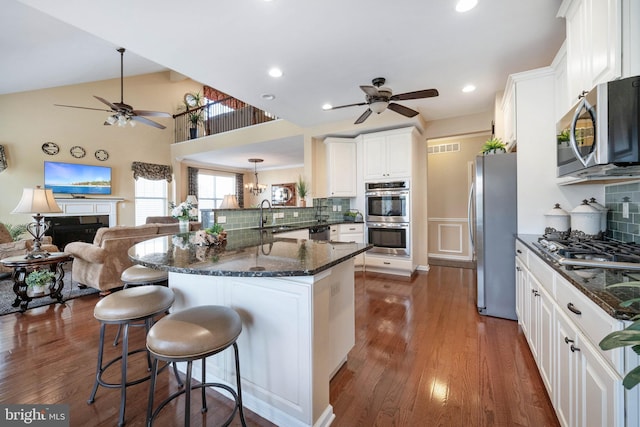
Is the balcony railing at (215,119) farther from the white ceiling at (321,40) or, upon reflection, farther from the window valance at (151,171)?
the white ceiling at (321,40)

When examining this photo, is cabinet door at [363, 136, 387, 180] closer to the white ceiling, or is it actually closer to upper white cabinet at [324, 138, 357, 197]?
upper white cabinet at [324, 138, 357, 197]

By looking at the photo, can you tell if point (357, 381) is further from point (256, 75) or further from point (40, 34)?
point (40, 34)

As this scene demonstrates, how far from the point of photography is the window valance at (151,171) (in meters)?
7.14

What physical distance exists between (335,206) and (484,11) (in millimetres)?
3652

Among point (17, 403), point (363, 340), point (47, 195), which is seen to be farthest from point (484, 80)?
point (47, 195)

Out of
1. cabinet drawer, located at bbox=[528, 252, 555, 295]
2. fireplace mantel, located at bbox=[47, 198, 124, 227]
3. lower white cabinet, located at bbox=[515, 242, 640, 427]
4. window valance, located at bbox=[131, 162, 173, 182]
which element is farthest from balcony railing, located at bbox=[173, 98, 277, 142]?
lower white cabinet, located at bbox=[515, 242, 640, 427]

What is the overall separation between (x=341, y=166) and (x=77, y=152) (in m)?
6.30

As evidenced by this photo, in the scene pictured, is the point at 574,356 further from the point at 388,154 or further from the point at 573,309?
the point at 388,154

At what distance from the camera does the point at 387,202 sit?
4438 mm

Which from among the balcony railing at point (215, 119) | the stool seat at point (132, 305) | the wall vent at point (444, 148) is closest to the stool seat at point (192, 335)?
the stool seat at point (132, 305)

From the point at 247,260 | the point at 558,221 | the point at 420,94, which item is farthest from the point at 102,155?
the point at 558,221

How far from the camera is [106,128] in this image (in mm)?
6730

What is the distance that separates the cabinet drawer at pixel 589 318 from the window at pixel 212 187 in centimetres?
910

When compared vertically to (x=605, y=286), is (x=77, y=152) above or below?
above
